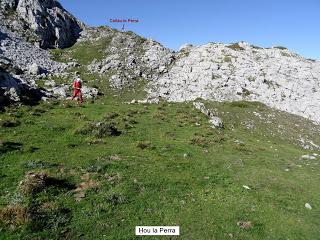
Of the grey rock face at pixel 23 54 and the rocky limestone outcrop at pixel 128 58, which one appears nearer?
the grey rock face at pixel 23 54

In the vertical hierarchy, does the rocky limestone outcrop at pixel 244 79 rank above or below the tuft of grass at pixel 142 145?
above

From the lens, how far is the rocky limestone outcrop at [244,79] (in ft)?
202

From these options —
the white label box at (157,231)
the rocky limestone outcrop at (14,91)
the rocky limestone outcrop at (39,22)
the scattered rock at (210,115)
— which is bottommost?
the white label box at (157,231)

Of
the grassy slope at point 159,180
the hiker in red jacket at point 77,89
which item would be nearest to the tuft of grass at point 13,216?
the grassy slope at point 159,180

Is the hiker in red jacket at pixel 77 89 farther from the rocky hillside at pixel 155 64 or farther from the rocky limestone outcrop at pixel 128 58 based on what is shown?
the rocky limestone outcrop at pixel 128 58

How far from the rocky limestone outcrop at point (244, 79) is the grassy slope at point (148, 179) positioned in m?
20.2

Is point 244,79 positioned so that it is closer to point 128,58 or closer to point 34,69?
point 128,58

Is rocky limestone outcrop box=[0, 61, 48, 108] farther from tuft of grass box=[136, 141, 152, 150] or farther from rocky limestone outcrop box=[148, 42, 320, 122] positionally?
rocky limestone outcrop box=[148, 42, 320, 122]

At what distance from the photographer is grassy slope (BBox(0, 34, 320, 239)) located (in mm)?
18312

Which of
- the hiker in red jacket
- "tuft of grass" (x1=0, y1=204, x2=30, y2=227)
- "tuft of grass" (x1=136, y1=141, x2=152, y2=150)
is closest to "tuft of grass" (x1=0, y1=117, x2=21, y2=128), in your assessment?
"tuft of grass" (x1=136, y1=141, x2=152, y2=150)

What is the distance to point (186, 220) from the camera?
19.0 meters

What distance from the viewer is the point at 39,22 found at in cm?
7588

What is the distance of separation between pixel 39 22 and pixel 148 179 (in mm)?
63026

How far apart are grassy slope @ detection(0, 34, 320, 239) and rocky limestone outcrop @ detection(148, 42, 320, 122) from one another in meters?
20.2
